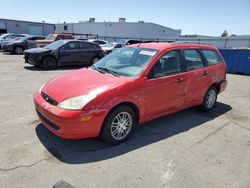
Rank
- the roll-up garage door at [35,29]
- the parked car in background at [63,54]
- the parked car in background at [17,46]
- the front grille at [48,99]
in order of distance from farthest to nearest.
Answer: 1. the roll-up garage door at [35,29]
2. the parked car in background at [17,46]
3. the parked car in background at [63,54]
4. the front grille at [48,99]

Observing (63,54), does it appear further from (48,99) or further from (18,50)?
(18,50)

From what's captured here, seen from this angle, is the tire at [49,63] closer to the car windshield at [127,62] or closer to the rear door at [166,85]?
the car windshield at [127,62]

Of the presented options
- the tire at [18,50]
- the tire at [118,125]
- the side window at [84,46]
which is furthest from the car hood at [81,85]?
the tire at [18,50]

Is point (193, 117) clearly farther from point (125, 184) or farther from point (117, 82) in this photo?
point (125, 184)

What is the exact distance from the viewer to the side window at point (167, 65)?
4100 millimetres

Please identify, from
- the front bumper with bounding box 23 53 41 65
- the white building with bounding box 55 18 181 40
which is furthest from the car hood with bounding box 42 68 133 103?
the white building with bounding box 55 18 181 40

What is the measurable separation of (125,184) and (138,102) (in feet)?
4.65

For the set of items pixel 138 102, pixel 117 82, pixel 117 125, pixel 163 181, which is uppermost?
pixel 117 82

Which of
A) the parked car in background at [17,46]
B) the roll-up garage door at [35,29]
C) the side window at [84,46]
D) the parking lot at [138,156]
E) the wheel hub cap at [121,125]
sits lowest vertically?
the parking lot at [138,156]

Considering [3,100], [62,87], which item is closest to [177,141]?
[62,87]

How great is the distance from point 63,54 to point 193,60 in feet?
27.1

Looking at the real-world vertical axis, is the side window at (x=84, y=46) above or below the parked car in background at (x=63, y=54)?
above

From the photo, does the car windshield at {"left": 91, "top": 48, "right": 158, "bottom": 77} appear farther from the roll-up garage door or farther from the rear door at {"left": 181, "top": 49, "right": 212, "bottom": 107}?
the roll-up garage door

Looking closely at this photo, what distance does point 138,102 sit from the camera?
12.5 feet
